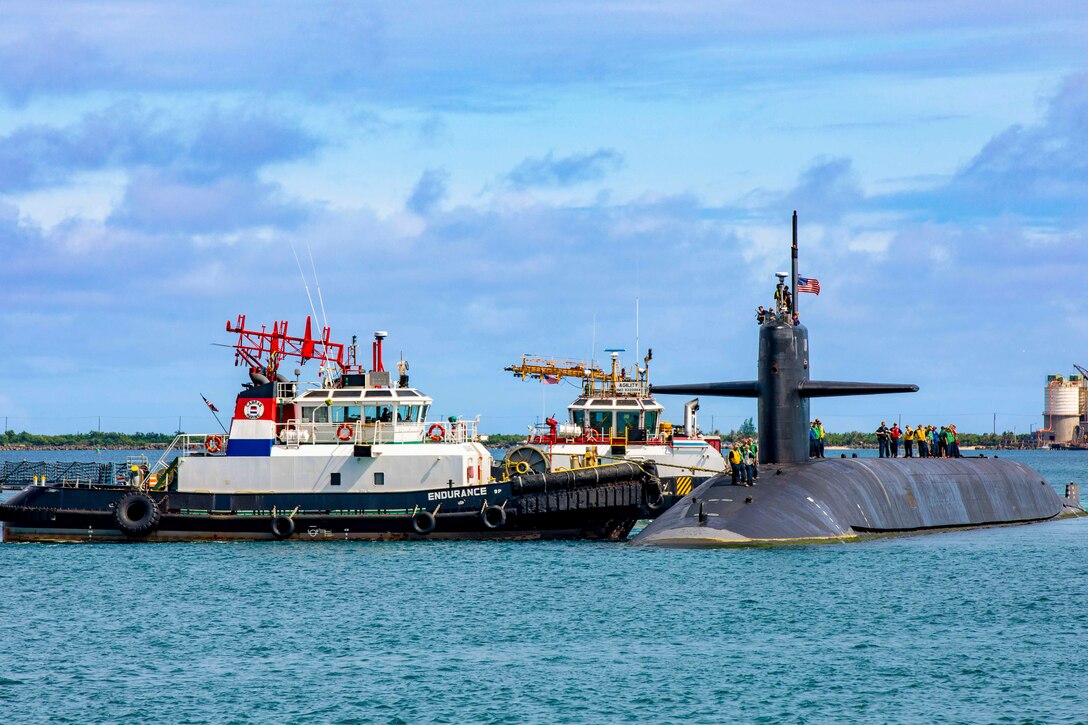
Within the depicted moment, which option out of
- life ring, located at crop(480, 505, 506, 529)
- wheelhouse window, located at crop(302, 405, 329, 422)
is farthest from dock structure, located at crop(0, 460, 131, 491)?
life ring, located at crop(480, 505, 506, 529)

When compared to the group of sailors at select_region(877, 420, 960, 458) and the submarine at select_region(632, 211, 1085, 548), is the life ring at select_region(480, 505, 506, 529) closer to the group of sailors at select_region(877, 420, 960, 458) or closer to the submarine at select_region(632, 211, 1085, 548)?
the submarine at select_region(632, 211, 1085, 548)

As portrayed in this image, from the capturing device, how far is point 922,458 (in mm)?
49531

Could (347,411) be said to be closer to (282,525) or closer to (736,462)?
(282,525)

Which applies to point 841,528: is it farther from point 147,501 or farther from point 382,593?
point 147,501

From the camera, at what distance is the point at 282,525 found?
1598 inches

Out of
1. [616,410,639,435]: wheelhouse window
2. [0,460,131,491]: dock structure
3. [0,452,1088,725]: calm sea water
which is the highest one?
[616,410,639,435]: wheelhouse window

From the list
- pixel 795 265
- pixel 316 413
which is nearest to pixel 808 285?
pixel 795 265

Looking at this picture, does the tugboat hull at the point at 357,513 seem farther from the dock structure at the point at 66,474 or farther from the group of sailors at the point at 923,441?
the group of sailors at the point at 923,441

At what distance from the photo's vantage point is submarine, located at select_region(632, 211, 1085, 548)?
37.0 meters

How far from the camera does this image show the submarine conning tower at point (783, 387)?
39875 mm

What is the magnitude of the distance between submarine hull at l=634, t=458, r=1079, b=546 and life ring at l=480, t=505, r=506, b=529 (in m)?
3.80

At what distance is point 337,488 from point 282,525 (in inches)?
71.6

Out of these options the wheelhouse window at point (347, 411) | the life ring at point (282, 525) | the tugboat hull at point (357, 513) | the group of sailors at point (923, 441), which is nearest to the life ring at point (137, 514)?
the tugboat hull at point (357, 513)

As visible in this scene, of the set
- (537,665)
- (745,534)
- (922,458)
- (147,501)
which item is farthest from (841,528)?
(147,501)
